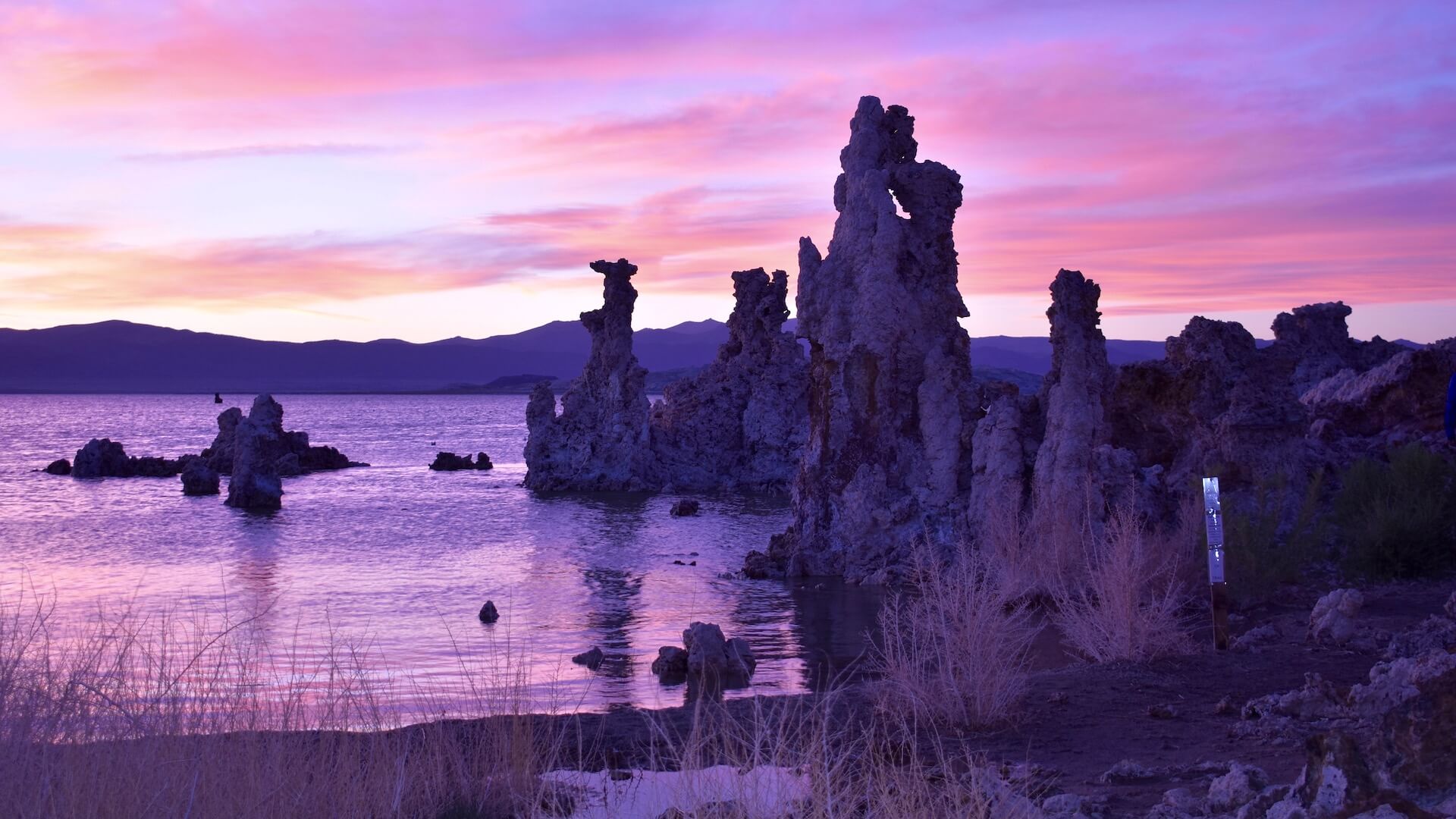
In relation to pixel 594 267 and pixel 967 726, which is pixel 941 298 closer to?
pixel 967 726

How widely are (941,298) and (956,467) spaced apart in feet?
9.19

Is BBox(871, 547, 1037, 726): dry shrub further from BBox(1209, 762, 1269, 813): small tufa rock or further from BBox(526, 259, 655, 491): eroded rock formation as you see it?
BBox(526, 259, 655, 491): eroded rock formation

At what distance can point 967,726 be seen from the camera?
26.7 feet

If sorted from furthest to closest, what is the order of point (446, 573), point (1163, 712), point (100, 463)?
point (100, 463) → point (446, 573) → point (1163, 712)

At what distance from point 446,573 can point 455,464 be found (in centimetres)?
3197

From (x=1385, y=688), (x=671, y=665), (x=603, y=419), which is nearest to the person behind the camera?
(x=1385, y=688)

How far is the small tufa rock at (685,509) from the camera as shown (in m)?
31.9

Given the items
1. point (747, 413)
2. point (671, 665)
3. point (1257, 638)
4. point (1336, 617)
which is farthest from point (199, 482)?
point (1336, 617)

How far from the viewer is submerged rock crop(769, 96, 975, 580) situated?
62.8 feet

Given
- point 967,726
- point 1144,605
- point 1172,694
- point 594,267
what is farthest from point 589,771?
point 594,267

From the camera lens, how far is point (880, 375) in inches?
765

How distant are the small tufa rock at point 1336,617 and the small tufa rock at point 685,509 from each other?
872 inches

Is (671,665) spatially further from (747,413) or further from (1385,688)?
(747,413)

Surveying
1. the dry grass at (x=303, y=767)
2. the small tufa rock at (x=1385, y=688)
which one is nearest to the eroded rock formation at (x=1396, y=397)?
the small tufa rock at (x=1385, y=688)
